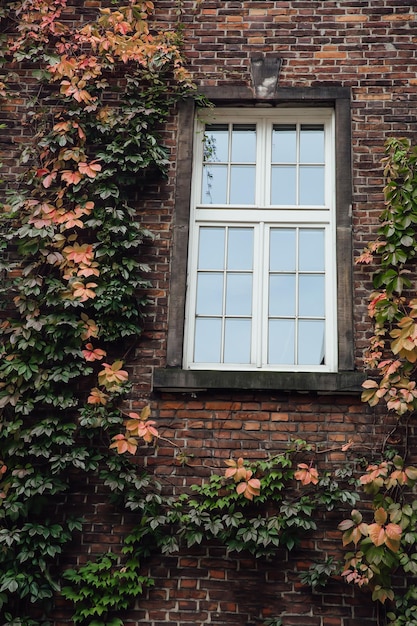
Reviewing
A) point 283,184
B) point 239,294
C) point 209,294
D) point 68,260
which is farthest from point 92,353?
point 283,184

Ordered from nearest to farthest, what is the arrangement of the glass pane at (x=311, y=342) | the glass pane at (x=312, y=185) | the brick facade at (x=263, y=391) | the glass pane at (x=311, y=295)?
the brick facade at (x=263, y=391)
the glass pane at (x=311, y=342)
the glass pane at (x=311, y=295)
the glass pane at (x=312, y=185)

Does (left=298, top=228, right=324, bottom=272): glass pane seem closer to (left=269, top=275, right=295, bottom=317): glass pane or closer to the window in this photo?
the window

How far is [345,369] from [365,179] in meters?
1.72

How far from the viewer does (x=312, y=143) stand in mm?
7613

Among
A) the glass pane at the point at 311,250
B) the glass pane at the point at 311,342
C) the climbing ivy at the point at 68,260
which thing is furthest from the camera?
the glass pane at the point at 311,250

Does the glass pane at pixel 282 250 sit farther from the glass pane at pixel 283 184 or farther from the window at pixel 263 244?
the glass pane at pixel 283 184

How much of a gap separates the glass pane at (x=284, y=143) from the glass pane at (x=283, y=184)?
0.27 ft

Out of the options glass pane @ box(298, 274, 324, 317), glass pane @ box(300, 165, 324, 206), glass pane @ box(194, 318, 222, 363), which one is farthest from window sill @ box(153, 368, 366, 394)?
glass pane @ box(300, 165, 324, 206)

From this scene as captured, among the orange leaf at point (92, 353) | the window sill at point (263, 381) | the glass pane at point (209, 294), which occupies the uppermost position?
the glass pane at point (209, 294)

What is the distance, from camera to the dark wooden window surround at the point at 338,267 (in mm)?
6570

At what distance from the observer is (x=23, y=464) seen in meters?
6.45

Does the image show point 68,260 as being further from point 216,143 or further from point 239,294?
point 216,143

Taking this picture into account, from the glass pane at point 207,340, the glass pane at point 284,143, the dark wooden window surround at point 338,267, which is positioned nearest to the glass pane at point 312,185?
the glass pane at point 284,143

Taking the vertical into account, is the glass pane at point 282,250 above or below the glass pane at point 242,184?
below
